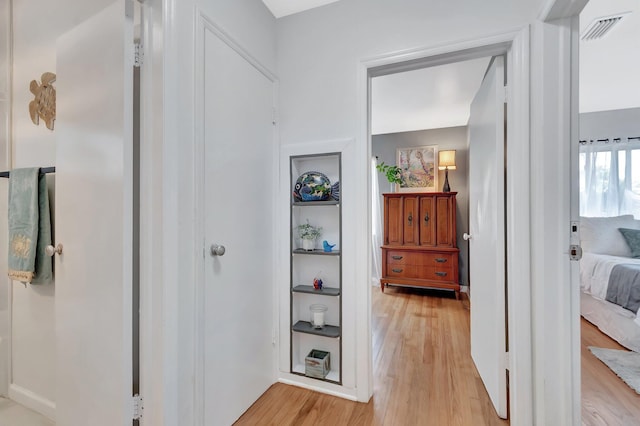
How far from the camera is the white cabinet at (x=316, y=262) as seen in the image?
1886mm

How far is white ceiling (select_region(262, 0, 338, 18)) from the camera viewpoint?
186 cm

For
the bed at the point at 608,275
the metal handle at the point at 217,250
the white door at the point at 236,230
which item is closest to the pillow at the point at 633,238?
the bed at the point at 608,275

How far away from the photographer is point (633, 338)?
2.29m

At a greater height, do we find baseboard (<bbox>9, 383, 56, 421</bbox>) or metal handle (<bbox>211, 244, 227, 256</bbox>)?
metal handle (<bbox>211, 244, 227, 256</bbox>)

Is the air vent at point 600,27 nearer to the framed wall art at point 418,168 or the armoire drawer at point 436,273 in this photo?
the framed wall art at point 418,168

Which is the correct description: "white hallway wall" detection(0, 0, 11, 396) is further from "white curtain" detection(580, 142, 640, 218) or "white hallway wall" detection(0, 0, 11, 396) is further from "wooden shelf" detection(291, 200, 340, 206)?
"white curtain" detection(580, 142, 640, 218)

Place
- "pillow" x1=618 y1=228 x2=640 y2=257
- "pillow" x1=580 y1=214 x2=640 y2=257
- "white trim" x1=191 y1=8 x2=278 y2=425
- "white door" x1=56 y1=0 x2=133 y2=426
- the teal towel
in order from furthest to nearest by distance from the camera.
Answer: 1. "pillow" x1=580 y1=214 x2=640 y2=257
2. "pillow" x1=618 y1=228 x2=640 y2=257
3. the teal towel
4. "white trim" x1=191 y1=8 x2=278 y2=425
5. "white door" x1=56 y1=0 x2=133 y2=426

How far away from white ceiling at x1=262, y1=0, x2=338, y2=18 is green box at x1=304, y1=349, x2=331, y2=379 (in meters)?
2.32

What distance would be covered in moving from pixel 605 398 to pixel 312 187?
222cm

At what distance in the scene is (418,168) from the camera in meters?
4.54

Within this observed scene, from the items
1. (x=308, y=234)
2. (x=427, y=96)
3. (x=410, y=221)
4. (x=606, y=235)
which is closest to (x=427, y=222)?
(x=410, y=221)

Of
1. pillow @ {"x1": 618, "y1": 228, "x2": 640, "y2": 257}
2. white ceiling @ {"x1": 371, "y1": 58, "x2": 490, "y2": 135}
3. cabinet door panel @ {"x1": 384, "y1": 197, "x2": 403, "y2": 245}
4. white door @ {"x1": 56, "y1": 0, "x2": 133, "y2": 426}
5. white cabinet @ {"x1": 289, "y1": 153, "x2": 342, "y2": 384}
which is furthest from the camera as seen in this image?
cabinet door panel @ {"x1": 384, "y1": 197, "x2": 403, "y2": 245}

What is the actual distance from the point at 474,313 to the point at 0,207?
3.30m

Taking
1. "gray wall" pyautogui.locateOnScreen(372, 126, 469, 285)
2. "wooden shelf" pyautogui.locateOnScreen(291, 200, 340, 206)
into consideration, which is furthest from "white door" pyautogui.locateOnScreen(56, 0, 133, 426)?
"gray wall" pyautogui.locateOnScreen(372, 126, 469, 285)
